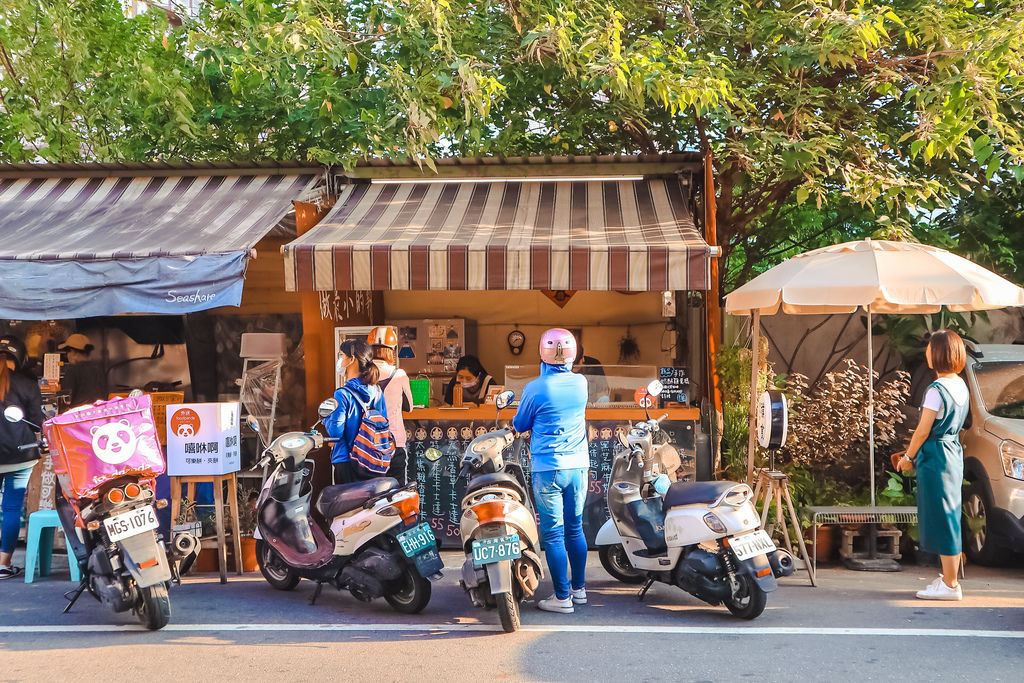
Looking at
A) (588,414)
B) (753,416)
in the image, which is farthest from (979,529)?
(588,414)

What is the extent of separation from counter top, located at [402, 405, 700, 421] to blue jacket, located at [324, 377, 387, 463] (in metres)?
1.26

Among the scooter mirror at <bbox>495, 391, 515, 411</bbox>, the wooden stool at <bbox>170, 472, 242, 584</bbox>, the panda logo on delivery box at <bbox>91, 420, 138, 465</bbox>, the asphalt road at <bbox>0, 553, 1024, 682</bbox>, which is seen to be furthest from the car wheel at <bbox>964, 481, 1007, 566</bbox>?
the panda logo on delivery box at <bbox>91, 420, 138, 465</bbox>

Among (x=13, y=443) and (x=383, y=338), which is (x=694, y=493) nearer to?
(x=383, y=338)

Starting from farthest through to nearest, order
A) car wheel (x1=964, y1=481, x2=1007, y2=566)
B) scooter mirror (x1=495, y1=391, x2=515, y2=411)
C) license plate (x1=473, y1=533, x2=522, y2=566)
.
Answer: car wheel (x1=964, y1=481, x2=1007, y2=566), scooter mirror (x1=495, y1=391, x2=515, y2=411), license plate (x1=473, y1=533, x2=522, y2=566)

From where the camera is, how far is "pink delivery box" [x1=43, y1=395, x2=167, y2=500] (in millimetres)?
5258

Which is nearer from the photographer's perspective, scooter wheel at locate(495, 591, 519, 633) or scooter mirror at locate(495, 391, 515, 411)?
scooter wheel at locate(495, 591, 519, 633)

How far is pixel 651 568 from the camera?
5.66 m

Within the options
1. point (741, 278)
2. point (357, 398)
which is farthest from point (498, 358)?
point (357, 398)

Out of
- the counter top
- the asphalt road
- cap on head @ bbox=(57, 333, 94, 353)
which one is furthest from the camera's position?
cap on head @ bbox=(57, 333, 94, 353)

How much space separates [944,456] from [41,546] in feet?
21.6

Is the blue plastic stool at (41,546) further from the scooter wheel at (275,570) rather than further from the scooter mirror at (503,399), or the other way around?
the scooter mirror at (503,399)

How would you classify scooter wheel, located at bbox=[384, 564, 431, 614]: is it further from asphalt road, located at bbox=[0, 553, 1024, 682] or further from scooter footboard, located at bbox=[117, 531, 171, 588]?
scooter footboard, located at bbox=[117, 531, 171, 588]

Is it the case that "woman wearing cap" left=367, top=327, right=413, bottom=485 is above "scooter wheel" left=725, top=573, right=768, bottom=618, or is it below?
above

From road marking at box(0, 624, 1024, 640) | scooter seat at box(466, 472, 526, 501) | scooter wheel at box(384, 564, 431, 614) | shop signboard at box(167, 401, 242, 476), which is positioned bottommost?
road marking at box(0, 624, 1024, 640)
